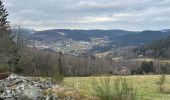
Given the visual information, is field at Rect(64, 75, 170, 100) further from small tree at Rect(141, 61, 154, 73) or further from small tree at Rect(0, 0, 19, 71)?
small tree at Rect(141, 61, 154, 73)

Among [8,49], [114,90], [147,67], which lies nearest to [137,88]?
A: [114,90]

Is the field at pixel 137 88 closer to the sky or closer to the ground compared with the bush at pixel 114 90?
closer to the ground

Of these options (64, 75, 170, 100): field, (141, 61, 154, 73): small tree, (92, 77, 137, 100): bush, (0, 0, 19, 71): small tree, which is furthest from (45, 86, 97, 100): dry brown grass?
(141, 61, 154, 73): small tree

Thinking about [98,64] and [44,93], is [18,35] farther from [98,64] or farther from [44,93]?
[98,64]

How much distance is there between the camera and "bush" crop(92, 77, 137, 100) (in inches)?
463

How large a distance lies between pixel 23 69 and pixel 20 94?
52.4 meters

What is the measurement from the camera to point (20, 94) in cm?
1659

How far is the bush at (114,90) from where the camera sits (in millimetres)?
11758

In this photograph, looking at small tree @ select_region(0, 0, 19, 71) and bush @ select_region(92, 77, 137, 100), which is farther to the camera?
small tree @ select_region(0, 0, 19, 71)

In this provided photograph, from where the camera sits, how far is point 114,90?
1211cm

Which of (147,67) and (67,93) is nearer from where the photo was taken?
(67,93)

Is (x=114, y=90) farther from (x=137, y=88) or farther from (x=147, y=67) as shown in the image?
(x=147, y=67)

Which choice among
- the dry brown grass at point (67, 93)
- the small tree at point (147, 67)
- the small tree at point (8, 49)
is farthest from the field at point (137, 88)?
the small tree at point (147, 67)

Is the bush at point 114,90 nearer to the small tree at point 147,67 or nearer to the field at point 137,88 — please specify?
the field at point 137,88
